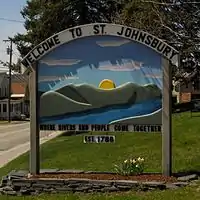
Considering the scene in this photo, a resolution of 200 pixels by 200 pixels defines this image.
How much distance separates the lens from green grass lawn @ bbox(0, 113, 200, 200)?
9953mm

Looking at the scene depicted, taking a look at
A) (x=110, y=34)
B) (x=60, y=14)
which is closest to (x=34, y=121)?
(x=110, y=34)

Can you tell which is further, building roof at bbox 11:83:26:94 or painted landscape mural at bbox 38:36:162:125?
building roof at bbox 11:83:26:94

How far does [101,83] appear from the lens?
1168 cm

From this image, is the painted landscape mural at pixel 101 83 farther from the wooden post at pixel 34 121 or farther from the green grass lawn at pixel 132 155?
the green grass lawn at pixel 132 155

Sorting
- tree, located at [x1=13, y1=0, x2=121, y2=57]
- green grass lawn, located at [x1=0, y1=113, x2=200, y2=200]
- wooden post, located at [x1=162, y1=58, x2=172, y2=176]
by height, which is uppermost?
tree, located at [x1=13, y1=0, x2=121, y2=57]

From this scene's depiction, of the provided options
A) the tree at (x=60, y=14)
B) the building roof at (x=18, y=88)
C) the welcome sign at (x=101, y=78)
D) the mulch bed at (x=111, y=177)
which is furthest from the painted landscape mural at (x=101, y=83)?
the building roof at (x=18, y=88)

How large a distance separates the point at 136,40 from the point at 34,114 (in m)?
2.66

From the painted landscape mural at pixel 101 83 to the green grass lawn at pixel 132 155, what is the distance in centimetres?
202

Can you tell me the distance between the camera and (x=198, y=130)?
21.5m

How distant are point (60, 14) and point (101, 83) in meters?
36.4

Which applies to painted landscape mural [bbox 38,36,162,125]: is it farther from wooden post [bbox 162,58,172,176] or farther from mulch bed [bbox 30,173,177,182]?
mulch bed [bbox 30,173,177,182]

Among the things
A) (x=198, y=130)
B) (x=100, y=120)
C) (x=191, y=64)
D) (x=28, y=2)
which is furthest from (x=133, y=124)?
(x=28, y=2)

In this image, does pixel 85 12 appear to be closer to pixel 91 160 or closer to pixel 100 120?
pixel 91 160

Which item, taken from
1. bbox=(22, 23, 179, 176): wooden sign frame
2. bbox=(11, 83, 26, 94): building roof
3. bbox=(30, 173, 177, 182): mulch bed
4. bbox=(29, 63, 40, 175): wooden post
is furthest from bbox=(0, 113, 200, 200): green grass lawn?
bbox=(11, 83, 26, 94): building roof
